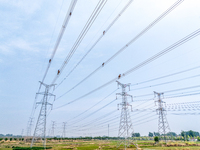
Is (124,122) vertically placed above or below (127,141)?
above

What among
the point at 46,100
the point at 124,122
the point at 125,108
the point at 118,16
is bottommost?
the point at 124,122

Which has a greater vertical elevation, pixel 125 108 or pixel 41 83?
pixel 41 83

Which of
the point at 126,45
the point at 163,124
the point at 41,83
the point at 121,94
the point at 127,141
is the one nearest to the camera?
the point at 126,45

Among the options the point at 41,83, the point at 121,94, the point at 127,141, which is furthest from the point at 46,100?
the point at 127,141

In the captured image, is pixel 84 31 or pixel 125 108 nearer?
pixel 84 31

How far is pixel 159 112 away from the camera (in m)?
57.9

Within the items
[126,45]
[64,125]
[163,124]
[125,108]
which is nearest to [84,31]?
[126,45]

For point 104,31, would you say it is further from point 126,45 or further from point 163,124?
point 163,124

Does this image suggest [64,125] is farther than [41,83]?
Yes

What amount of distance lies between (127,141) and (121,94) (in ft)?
39.5

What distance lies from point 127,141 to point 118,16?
33103mm

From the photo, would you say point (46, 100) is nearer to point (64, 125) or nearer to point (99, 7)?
point (99, 7)

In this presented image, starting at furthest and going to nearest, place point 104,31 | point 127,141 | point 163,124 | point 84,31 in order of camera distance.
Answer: point 163,124 → point 127,141 → point 104,31 → point 84,31

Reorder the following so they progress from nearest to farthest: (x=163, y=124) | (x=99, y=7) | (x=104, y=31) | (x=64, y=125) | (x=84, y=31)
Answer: (x=99, y=7) → (x=84, y=31) → (x=104, y=31) → (x=163, y=124) → (x=64, y=125)
